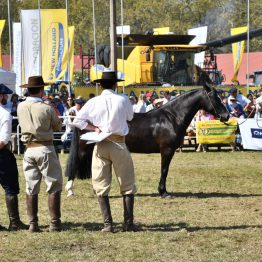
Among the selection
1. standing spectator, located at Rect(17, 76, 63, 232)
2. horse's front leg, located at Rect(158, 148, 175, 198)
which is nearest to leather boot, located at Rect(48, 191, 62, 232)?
standing spectator, located at Rect(17, 76, 63, 232)

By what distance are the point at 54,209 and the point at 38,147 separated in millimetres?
777

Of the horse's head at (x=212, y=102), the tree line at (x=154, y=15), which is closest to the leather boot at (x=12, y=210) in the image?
the horse's head at (x=212, y=102)

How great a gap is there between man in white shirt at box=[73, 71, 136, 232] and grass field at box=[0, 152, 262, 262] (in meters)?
0.44

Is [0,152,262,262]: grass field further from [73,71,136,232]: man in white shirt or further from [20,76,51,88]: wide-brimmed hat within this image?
[20,76,51,88]: wide-brimmed hat

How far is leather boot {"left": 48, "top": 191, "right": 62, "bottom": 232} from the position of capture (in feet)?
28.4

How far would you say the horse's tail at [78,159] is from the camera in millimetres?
11656

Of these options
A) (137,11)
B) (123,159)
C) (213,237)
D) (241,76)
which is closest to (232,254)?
(213,237)

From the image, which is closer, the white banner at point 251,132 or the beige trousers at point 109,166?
the beige trousers at point 109,166

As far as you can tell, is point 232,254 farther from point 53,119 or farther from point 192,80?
point 192,80

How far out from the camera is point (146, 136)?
12250mm

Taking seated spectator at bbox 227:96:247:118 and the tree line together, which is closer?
seated spectator at bbox 227:96:247:118

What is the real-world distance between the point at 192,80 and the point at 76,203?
19.3 metres

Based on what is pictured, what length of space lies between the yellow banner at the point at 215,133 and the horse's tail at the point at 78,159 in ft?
29.8

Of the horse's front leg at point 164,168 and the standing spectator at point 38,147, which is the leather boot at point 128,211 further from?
the horse's front leg at point 164,168
